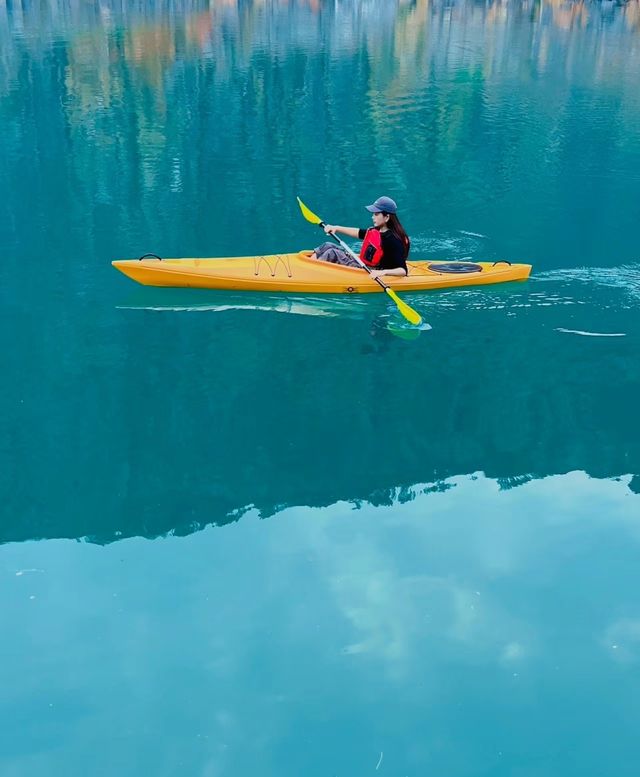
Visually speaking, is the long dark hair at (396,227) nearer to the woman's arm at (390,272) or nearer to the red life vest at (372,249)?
the red life vest at (372,249)

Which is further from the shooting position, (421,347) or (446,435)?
(421,347)

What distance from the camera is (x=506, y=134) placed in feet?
67.8

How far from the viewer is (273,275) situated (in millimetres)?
10727

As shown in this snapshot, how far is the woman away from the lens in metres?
10.2

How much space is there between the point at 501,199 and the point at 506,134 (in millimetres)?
5573

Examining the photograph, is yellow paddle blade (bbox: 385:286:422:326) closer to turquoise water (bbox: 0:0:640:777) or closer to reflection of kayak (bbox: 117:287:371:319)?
turquoise water (bbox: 0:0:640:777)

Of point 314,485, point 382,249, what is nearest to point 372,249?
point 382,249

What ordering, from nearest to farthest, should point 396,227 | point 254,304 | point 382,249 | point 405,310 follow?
point 405,310 → point 396,227 → point 382,249 → point 254,304

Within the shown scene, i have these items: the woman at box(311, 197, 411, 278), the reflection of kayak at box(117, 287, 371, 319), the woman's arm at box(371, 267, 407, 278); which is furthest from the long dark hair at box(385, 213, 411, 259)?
the reflection of kayak at box(117, 287, 371, 319)

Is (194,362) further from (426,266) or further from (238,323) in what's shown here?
(426,266)

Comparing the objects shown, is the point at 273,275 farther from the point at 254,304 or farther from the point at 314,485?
the point at 314,485

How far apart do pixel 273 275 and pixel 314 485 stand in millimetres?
3849

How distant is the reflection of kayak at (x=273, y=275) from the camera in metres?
10.7

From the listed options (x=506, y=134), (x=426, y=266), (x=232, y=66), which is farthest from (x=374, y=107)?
(x=426, y=266)
